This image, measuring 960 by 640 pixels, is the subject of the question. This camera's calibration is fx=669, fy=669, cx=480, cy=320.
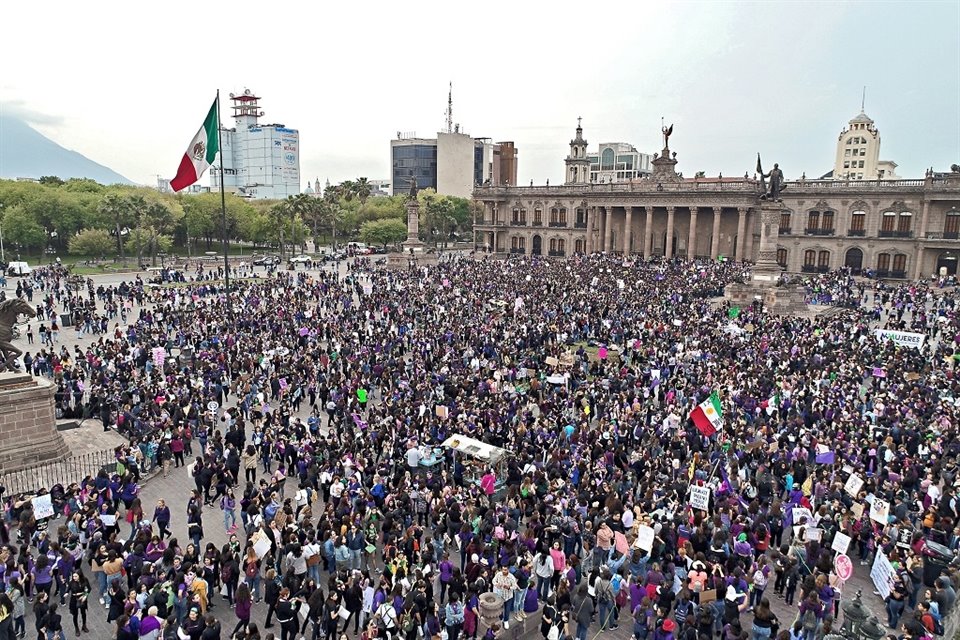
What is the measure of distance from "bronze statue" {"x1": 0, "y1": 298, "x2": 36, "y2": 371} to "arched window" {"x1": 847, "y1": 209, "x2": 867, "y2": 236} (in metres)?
67.1

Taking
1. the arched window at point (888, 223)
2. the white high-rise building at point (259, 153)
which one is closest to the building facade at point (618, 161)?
the white high-rise building at point (259, 153)

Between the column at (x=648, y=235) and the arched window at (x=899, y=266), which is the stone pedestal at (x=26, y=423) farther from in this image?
the arched window at (x=899, y=266)

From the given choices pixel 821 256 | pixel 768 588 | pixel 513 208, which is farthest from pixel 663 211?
pixel 768 588

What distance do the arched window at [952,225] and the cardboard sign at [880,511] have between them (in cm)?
5618

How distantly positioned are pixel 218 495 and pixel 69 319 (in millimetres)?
27648

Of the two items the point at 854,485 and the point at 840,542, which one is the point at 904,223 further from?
the point at 840,542

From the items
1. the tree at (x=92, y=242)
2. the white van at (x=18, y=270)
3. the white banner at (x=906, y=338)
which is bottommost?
the white banner at (x=906, y=338)

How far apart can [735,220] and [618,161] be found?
122 meters

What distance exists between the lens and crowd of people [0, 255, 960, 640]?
11.5m

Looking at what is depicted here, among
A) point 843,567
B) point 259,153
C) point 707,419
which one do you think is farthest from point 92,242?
point 259,153

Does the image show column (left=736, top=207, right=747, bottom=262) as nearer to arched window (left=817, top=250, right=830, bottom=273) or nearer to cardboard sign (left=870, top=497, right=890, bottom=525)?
arched window (left=817, top=250, right=830, bottom=273)

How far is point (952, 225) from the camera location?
193 ft

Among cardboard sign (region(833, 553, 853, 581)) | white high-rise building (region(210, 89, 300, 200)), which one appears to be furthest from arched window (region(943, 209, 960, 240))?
white high-rise building (region(210, 89, 300, 200))

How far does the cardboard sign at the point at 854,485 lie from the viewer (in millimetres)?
15305
